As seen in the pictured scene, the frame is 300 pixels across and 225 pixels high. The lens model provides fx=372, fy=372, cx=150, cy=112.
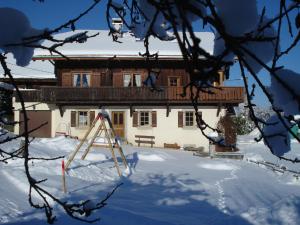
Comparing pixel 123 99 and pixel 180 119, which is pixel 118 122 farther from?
pixel 180 119

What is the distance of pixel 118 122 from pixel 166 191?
1257 cm

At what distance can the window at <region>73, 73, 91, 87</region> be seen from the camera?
72.5 feet

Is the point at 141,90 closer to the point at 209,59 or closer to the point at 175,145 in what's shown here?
the point at 175,145

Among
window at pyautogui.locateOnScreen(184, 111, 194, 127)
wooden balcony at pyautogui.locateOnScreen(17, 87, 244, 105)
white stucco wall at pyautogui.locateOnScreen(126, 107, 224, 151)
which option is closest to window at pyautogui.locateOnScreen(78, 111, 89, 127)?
wooden balcony at pyautogui.locateOnScreen(17, 87, 244, 105)

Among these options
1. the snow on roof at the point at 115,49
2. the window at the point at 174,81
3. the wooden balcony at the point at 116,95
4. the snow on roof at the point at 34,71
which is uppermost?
the snow on roof at the point at 115,49

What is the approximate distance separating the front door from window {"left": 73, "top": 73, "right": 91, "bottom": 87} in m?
2.43

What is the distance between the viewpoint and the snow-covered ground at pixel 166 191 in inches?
263

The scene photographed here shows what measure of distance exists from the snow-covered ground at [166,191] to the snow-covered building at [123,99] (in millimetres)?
5787

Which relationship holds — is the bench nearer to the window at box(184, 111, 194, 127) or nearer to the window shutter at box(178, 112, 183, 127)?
the window shutter at box(178, 112, 183, 127)

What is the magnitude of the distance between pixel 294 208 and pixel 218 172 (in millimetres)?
7020

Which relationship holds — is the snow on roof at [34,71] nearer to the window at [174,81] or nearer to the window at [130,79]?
the window at [130,79]

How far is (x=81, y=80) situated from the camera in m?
22.1

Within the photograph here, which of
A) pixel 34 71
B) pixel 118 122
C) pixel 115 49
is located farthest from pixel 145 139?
pixel 34 71

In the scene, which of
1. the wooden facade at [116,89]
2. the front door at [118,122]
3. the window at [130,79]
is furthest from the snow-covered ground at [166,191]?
the window at [130,79]
